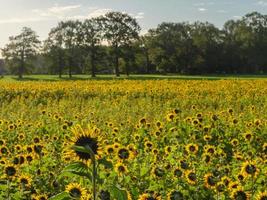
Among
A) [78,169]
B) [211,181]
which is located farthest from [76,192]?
[211,181]

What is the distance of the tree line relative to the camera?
6941cm

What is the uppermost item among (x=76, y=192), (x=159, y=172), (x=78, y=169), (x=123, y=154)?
(x=78, y=169)

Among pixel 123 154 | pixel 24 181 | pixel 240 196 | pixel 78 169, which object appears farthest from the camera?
pixel 123 154

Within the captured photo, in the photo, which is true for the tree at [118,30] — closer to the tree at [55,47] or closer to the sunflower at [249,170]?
the tree at [55,47]

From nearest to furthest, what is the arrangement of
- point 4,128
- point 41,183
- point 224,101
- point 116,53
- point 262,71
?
point 41,183, point 4,128, point 224,101, point 116,53, point 262,71

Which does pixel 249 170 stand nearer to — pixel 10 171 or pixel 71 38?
pixel 10 171

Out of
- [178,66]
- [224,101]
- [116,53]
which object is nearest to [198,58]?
[178,66]

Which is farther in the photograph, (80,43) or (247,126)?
(80,43)

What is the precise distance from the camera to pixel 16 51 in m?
75.2

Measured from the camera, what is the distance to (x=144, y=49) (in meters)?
85.9

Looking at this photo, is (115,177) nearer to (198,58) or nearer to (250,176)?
(250,176)

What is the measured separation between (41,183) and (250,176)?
215cm

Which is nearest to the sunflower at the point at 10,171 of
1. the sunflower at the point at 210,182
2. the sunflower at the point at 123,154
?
the sunflower at the point at 123,154

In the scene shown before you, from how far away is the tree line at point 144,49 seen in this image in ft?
228
